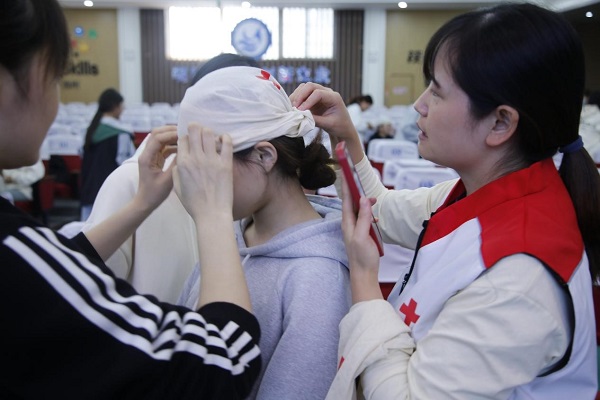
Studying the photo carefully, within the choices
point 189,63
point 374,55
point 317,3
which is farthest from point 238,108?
point 189,63

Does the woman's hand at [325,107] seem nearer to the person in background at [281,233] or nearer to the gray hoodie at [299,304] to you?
the person in background at [281,233]

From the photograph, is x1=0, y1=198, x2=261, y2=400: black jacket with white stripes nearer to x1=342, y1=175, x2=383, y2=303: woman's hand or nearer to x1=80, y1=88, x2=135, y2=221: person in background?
x1=342, y1=175, x2=383, y2=303: woman's hand

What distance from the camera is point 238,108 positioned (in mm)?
1008

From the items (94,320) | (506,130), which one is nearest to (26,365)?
(94,320)

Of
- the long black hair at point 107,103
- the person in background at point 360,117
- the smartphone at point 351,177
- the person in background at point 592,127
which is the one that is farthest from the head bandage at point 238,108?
the person in background at point 360,117

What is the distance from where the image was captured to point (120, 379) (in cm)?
66

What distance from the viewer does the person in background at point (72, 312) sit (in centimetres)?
64

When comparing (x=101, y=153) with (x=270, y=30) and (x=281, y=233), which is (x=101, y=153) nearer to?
(x=281, y=233)

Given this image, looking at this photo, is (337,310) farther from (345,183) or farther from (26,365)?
(26,365)

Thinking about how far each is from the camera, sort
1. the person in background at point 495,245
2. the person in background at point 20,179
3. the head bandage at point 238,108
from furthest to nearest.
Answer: the person in background at point 20,179 → the head bandage at point 238,108 → the person in background at point 495,245

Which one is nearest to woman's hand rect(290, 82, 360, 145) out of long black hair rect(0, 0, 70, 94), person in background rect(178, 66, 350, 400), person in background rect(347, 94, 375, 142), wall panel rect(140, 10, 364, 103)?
person in background rect(178, 66, 350, 400)

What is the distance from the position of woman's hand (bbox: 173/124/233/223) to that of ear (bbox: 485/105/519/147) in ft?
1.49

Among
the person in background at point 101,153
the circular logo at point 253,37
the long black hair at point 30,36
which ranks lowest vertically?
the person in background at point 101,153

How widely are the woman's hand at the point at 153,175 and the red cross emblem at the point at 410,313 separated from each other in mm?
639
